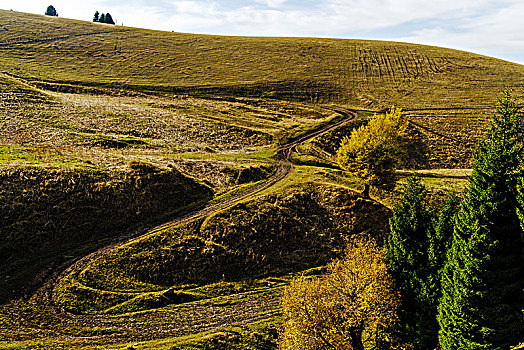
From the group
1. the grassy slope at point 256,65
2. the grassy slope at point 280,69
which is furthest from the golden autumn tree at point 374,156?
the grassy slope at point 256,65

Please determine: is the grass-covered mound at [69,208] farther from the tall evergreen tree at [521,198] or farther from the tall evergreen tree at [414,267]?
the tall evergreen tree at [521,198]

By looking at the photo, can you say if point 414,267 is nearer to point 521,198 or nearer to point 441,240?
point 441,240

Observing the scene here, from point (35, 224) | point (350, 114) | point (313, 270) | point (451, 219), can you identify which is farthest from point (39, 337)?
point (350, 114)

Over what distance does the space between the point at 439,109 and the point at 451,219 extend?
8856 centimetres

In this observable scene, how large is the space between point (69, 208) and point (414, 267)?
3789cm

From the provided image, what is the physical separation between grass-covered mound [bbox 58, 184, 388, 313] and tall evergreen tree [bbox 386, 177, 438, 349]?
44.1ft

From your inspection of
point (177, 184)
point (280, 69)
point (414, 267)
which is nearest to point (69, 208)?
point (177, 184)

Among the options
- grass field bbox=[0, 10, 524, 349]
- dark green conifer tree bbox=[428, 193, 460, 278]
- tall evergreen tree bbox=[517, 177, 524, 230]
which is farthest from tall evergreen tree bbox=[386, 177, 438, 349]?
→ grass field bbox=[0, 10, 524, 349]

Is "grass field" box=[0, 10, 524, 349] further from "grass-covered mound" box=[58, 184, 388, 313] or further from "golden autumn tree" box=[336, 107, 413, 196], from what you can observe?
"golden autumn tree" box=[336, 107, 413, 196]

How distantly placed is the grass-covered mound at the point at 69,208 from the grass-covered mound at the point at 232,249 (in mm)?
4637

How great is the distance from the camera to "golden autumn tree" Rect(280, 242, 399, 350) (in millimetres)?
25734

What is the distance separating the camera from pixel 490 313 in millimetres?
23031

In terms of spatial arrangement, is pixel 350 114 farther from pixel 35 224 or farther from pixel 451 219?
pixel 35 224

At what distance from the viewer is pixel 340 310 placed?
90.1 feet
